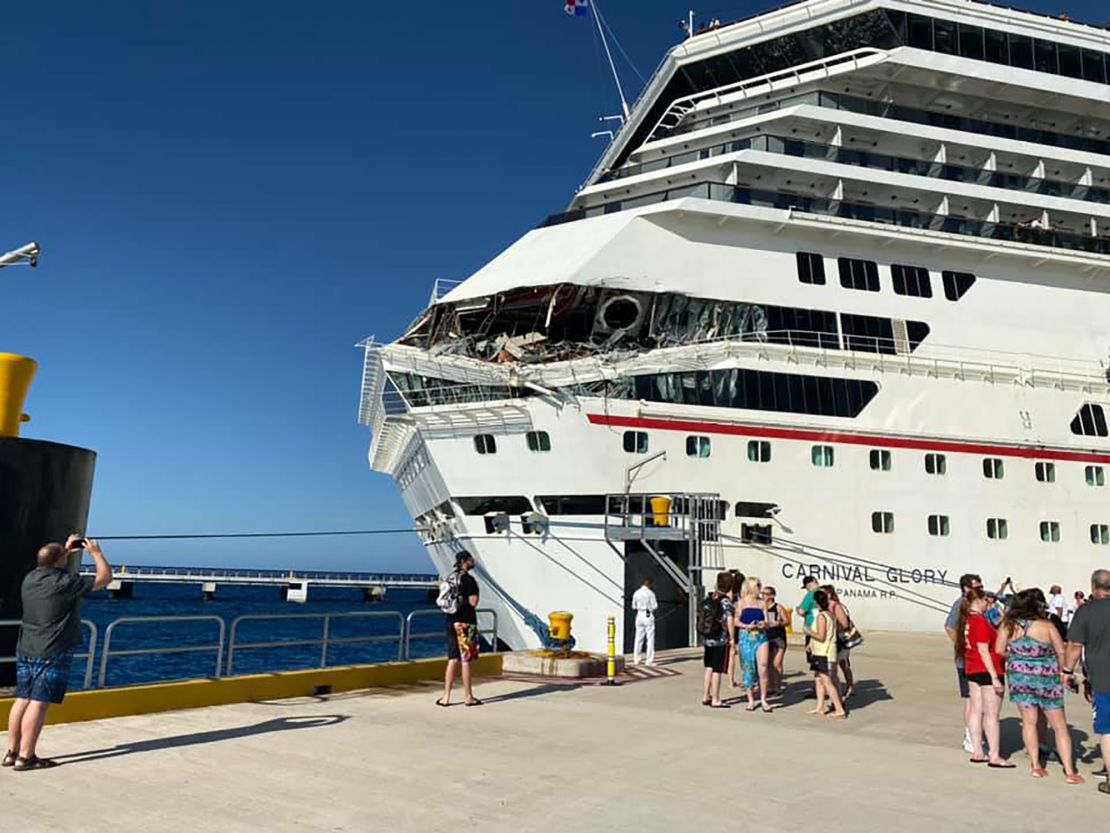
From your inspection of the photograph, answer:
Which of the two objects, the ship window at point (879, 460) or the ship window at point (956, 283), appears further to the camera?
the ship window at point (956, 283)

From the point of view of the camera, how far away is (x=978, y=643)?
24.2 ft

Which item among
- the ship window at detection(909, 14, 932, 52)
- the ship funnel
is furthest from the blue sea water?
the ship window at detection(909, 14, 932, 52)

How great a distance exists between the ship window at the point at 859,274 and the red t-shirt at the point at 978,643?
15.7 m

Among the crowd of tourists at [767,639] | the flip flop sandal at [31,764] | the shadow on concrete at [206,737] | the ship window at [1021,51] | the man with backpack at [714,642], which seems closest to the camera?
the flip flop sandal at [31,764]

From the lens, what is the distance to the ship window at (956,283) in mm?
22797

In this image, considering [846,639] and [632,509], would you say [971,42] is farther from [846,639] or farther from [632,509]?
[846,639]

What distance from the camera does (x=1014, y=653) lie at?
23.2ft

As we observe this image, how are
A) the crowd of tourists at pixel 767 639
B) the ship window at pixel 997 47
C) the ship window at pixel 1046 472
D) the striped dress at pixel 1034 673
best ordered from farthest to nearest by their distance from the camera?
the ship window at pixel 997 47 < the ship window at pixel 1046 472 < the crowd of tourists at pixel 767 639 < the striped dress at pixel 1034 673

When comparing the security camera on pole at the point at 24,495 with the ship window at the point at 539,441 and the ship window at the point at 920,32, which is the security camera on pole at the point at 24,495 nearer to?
the ship window at the point at 539,441

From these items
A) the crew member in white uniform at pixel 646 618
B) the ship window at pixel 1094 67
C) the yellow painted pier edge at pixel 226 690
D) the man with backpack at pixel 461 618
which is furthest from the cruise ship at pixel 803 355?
the man with backpack at pixel 461 618

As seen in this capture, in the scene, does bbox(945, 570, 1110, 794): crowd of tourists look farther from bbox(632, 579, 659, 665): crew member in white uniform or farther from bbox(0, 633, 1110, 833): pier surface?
bbox(632, 579, 659, 665): crew member in white uniform

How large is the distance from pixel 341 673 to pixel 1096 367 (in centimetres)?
2201

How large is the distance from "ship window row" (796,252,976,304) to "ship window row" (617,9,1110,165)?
24.8 feet

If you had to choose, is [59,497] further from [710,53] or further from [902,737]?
[710,53]
